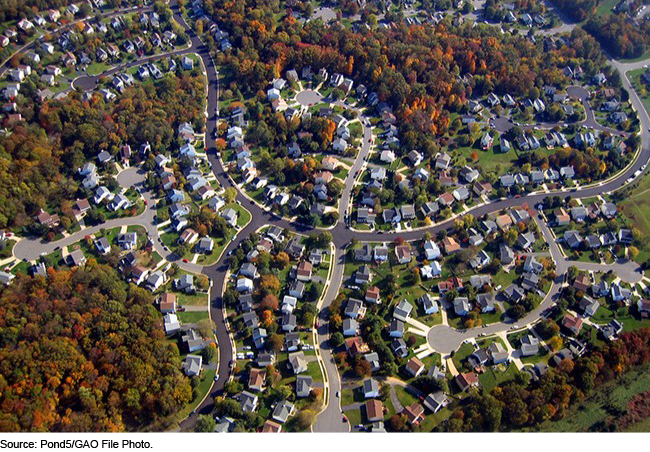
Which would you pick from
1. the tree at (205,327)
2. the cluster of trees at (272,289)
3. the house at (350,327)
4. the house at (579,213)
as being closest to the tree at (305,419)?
the cluster of trees at (272,289)

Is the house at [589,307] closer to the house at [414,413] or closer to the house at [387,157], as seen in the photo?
the house at [414,413]

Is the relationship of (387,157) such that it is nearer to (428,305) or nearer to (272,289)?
(428,305)

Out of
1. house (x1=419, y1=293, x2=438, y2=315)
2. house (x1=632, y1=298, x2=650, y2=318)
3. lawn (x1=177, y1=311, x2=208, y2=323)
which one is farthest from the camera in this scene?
house (x1=632, y1=298, x2=650, y2=318)

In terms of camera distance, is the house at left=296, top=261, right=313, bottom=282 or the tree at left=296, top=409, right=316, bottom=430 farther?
the house at left=296, top=261, right=313, bottom=282

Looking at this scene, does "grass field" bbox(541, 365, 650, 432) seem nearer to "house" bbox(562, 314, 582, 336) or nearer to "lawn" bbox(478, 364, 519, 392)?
"lawn" bbox(478, 364, 519, 392)

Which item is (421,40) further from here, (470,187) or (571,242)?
(571,242)

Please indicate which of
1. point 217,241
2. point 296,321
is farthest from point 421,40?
point 296,321

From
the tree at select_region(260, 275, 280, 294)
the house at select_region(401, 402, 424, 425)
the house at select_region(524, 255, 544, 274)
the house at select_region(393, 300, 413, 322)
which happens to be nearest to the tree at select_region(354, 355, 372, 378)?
the house at select_region(401, 402, 424, 425)
